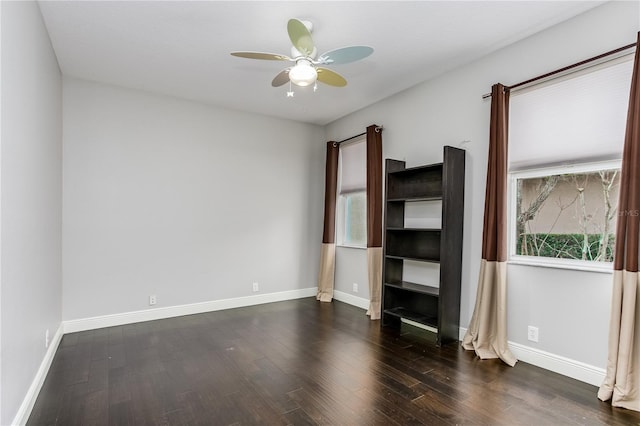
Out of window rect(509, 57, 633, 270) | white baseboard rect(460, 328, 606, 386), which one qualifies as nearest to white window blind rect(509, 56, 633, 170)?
window rect(509, 57, 633, 270)

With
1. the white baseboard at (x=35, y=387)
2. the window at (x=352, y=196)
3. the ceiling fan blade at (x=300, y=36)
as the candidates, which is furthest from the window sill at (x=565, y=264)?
the white baseboard at (x=35, y=387)

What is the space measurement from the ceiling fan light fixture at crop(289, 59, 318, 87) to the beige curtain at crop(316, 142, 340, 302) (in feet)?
8.92

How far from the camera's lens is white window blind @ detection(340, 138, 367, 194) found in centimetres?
493

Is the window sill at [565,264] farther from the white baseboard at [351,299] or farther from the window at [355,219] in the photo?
the window at [355,219]

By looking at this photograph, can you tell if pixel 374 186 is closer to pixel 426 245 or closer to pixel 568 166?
pixel 426 245

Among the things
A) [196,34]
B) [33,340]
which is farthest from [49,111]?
[33,340]

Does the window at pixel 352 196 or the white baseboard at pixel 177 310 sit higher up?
the window at pixel 352 196

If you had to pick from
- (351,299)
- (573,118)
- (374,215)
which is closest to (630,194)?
(573,118)

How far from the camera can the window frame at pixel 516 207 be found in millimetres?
2535

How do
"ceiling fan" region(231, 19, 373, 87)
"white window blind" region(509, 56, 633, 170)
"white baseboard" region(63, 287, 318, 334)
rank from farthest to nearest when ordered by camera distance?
"white baseboard" region(63, 287, 318, 334), "white window blind" region(509, 56, 633, 170), "ceiling fan" region(231, 19, 373, 87)

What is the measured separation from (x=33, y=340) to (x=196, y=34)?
108 inches

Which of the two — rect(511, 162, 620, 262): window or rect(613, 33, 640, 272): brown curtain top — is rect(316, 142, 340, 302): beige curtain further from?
rect(613, 33, 640, 272): brown curtain top

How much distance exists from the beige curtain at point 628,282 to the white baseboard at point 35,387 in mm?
3870

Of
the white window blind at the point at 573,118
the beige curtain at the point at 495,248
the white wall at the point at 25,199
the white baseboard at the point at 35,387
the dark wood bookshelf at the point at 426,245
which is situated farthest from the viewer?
the dark wood bookshelf at the point at 426,245
